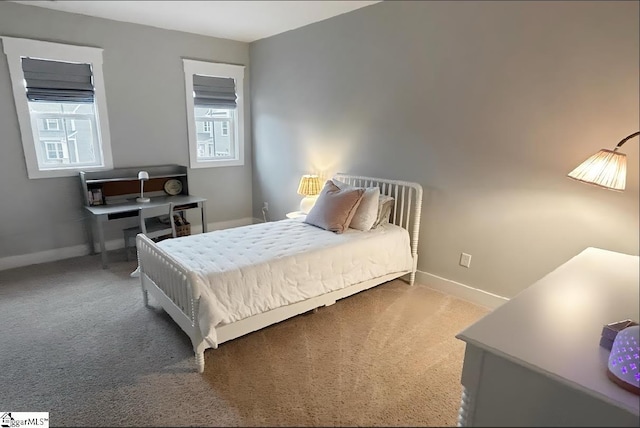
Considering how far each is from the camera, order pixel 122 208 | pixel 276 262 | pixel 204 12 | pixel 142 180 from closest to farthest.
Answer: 1. pixel 204 12
2. pixel 276 262
3. pixel 122 208
4. pixel 142 180

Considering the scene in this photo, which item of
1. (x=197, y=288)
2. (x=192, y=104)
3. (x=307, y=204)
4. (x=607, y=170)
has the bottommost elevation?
(x=197, y=288)

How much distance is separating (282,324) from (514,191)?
1800mm

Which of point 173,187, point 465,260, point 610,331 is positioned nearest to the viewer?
point 610,331

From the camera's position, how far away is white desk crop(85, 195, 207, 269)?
3211 mm

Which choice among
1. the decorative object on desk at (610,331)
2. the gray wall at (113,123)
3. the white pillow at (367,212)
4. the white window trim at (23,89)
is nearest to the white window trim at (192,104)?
the gray wall at (113,123)

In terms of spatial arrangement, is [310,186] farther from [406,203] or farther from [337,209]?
[406,203]

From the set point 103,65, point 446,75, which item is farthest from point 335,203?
point 103,65

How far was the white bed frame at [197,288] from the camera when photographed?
190 centimetres

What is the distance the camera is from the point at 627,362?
76 cm

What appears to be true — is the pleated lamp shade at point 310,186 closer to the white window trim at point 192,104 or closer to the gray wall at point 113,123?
the white window trim at point 192,104

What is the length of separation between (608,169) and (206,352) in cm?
230

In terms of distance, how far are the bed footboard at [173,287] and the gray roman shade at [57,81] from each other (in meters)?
1.78

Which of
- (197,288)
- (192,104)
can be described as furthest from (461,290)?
(192,104)

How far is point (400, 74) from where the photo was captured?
279 cm
